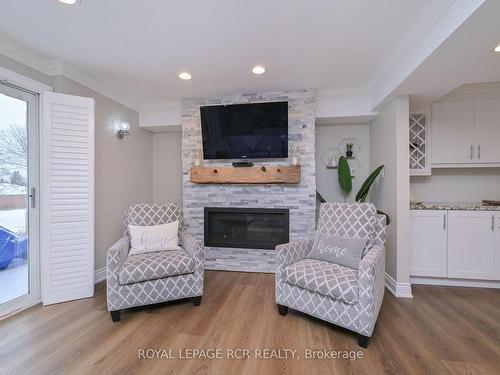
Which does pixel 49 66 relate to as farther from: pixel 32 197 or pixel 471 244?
pixel 471 244

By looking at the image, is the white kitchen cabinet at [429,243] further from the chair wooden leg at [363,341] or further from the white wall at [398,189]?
the chair wooden leg at [363,341]

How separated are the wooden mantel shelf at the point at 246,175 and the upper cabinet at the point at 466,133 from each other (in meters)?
1.80

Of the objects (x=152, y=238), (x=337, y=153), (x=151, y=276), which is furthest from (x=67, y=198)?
(x=337, y=153)

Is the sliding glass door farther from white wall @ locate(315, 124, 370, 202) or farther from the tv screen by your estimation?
white wall @ locate(315, 124, 370, 202)

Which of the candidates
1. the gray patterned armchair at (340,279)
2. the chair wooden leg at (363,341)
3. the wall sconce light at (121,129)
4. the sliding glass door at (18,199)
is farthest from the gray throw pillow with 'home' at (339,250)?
the wall sconce light at (121,129)

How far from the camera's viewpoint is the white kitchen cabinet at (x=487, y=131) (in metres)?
2.97

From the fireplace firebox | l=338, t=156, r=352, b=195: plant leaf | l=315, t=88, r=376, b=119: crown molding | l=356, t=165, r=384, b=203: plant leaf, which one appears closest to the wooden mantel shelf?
the fireplace firebox

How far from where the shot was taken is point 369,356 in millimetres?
1725

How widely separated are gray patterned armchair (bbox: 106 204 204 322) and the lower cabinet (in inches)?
98.9

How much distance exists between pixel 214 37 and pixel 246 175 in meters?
1.66

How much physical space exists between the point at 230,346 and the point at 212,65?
2604mm

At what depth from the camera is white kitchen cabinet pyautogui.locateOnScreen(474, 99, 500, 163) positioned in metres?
2.97

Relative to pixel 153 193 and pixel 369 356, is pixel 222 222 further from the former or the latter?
pixel 369 356

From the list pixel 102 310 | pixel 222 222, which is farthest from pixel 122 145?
pixel 102 310
